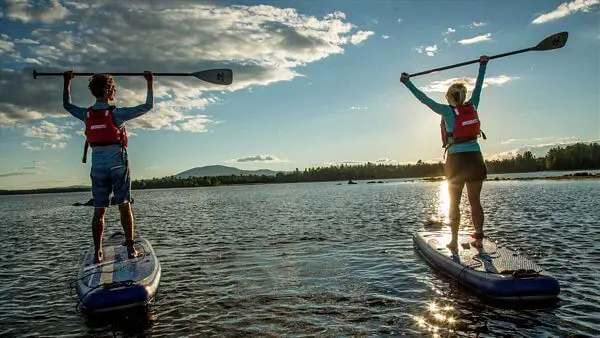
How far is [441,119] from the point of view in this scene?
926 centimetres

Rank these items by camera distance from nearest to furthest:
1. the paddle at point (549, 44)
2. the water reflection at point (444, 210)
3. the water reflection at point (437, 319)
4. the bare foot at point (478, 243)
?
1. the water reflection at point (437, 319)
2. the bare foot at point (478, 243)
3. the paddle at point (549, 44)
4. the water reflection at point (444, 210)

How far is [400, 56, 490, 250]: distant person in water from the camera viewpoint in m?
8.66

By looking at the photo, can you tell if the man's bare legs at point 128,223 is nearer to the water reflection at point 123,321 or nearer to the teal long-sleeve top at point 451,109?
the water reflection at point 123,321

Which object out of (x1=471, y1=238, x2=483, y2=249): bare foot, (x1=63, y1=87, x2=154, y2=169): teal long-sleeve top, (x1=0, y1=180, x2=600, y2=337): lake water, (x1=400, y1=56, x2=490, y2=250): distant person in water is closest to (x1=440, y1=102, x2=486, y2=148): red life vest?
(x1=400, y1=56, x2=490, y2=250): distant person in water

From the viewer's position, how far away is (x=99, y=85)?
820cm

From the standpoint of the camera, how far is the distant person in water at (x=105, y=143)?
8.11m

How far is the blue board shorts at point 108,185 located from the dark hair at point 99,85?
1.48 meters

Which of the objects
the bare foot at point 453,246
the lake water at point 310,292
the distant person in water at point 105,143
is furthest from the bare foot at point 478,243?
the distant person in water at point 105,143

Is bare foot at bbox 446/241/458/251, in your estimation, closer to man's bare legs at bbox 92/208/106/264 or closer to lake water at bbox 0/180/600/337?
lake water at bbox 0/180/600/337

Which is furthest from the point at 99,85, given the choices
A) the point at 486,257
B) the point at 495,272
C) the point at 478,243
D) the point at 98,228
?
the point at 478,243

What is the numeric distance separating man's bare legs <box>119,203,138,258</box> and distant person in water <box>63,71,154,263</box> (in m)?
0.02

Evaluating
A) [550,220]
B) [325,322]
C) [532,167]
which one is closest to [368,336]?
[325,322]

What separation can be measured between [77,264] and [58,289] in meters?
3.50

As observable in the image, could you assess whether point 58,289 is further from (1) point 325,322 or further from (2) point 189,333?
(1) point 325,322
